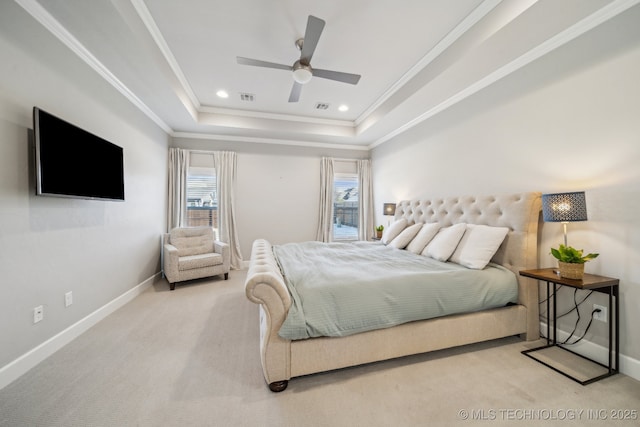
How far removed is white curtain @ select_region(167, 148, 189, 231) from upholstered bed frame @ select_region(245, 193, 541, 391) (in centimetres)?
295

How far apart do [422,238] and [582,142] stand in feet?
5.28

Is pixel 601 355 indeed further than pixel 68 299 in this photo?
No

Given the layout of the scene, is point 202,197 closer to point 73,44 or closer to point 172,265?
point 172,265

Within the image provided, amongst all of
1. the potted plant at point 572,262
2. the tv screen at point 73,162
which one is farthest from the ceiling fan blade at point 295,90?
the potted plant at point 572,262

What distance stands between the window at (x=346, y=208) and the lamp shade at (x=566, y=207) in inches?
146

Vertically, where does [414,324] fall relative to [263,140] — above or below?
below

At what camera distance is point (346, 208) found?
5480 mm

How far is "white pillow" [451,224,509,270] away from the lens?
2215 millimetres

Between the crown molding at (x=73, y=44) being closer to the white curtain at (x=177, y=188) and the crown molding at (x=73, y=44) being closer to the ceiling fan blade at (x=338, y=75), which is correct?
the white curtain at (x=177, y=188)

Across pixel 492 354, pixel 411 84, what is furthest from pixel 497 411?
pixel 411 84

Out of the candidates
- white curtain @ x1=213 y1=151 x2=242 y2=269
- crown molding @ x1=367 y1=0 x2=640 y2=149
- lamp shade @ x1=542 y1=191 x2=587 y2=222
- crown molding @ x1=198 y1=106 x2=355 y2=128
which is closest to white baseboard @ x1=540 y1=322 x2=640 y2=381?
lamp shade @ x1=542 y1=191 x2=587 y2=222

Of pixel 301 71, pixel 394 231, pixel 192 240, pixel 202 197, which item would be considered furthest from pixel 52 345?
pixel 394 231

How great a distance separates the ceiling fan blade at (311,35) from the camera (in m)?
1.87

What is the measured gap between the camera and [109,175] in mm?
2551
